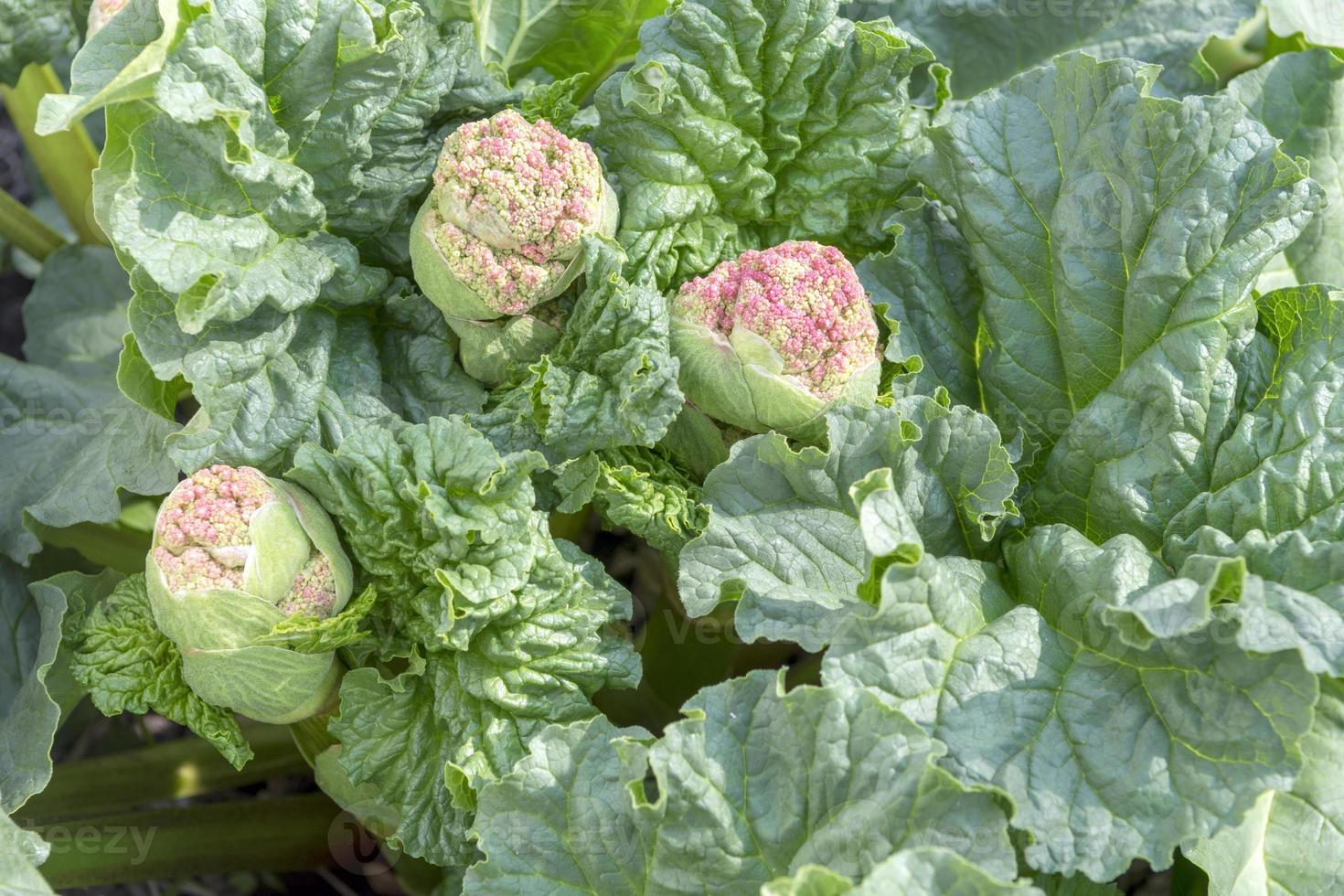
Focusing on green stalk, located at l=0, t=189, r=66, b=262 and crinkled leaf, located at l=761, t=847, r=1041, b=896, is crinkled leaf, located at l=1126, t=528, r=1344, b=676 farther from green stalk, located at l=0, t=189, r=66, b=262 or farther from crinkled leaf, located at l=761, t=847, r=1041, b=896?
green stalk, located at l=0, t=189, r=66, b=262

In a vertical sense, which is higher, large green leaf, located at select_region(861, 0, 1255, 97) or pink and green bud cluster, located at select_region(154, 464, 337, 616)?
large green leaf, located at select_region(861, 0, 1255, 97)

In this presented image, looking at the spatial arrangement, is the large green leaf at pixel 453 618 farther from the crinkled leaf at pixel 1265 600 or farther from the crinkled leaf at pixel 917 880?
the crinkled leaf at pixel 1265 600

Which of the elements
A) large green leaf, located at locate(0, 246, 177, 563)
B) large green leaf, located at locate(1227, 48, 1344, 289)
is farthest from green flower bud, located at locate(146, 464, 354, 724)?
large green leaf, located at locate(1227, 48, 1344, 289)

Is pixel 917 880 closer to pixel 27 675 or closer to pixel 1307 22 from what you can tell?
pixel 27 675

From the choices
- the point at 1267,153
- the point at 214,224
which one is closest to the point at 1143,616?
the point at 1267,153

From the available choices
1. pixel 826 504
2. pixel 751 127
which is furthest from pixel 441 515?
pixel 751 127

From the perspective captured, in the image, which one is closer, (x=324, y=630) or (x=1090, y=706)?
(x=1090, y=706)
